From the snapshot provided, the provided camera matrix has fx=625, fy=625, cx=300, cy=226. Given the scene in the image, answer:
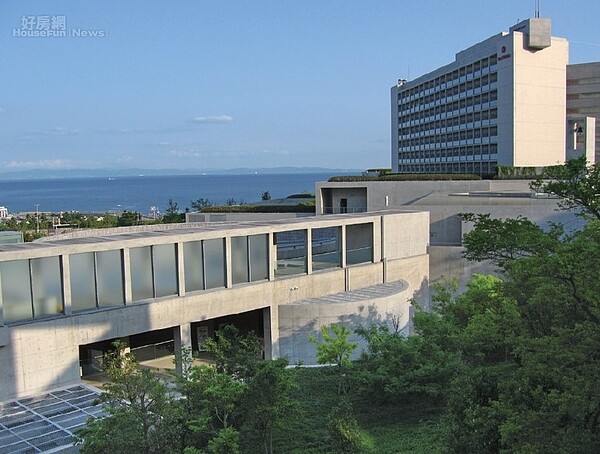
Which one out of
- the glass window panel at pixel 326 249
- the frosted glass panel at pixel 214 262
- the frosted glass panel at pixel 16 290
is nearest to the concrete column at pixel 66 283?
the frosted glass panel at pixel 16 290

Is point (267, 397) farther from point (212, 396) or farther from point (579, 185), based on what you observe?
point (579, 185)

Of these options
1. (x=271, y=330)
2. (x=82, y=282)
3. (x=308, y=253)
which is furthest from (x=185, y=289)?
(x=308, y=253)

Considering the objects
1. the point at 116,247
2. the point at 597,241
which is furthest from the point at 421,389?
the point at 116,247

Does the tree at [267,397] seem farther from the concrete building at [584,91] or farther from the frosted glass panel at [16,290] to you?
the concrete building at [584,91]

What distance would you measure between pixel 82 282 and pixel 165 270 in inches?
135

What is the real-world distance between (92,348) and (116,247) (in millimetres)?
5271

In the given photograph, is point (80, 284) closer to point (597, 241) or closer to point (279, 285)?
point (279, 285)

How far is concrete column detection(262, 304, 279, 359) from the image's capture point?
92.1 feet

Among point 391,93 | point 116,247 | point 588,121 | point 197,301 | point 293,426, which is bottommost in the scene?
point 293,426

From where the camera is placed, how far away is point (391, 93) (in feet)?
345

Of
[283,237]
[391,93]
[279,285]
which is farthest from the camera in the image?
[391,93]

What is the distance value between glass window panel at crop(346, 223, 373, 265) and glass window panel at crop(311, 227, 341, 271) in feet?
2.61

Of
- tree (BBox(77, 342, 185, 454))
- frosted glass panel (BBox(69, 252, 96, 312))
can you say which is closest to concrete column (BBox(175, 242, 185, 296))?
frosted glass panel (BBox(69, 252, 96, 312))

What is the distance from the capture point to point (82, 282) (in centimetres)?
2281
